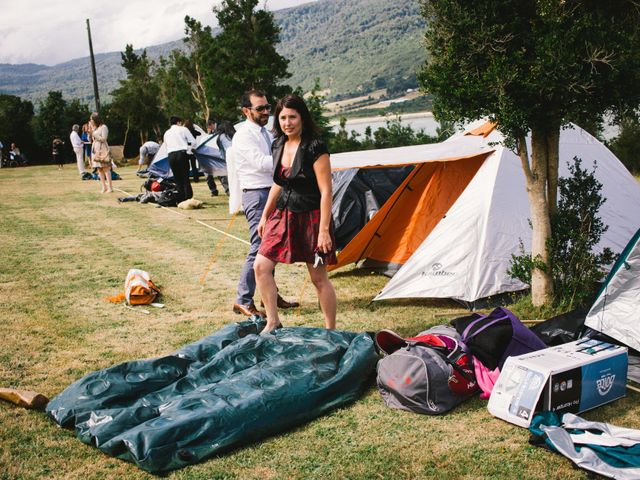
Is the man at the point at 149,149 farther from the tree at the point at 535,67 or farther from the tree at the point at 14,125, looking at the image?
the tree at the point at 535,67

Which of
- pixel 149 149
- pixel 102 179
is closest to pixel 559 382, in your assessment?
pixel 102 179

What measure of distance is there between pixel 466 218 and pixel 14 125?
32520 millimetres

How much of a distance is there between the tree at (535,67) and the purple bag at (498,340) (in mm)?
1285

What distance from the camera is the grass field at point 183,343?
307 cm

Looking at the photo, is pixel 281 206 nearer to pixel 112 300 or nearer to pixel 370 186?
pixel 112 300

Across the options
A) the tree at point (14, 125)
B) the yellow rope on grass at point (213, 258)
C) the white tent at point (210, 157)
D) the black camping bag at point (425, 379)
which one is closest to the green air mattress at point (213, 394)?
the black camping bag at point (425, 379)

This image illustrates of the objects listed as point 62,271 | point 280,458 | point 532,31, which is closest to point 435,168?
point 532,31

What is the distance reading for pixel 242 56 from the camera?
2544cm

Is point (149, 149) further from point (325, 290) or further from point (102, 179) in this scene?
point (325, 290)

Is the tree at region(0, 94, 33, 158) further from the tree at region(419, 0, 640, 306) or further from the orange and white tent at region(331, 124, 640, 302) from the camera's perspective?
the tree at region(419, 0, 640, 306)

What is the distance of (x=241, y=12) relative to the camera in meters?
25.8

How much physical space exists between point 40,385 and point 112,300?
212 centimetres

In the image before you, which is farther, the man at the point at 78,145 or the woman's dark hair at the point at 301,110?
the man at the point at 78,145

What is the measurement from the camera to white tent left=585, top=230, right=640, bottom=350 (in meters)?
4.24
